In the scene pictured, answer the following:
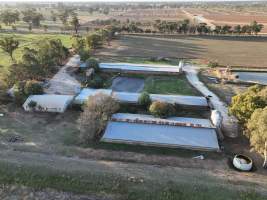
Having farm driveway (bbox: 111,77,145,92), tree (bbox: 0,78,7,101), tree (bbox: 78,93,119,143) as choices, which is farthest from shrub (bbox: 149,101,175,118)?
tree (bbox: 0,78,7,101)

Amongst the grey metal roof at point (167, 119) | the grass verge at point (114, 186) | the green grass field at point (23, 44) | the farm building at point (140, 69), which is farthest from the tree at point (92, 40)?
the grass verge at point (114, 186)

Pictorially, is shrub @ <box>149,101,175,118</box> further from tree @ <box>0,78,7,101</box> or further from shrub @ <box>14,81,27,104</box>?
tree @ <box>0,78,7,101</box>

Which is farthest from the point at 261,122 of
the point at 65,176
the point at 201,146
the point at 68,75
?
the point at 68,75

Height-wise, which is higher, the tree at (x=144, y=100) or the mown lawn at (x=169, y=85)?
the tree at (x=144, y=100)

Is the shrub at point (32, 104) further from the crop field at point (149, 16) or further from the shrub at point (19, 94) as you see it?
the crop field at point (149, 16)

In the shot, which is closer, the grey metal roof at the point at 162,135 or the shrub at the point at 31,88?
the grey metal roof at the point at 162,135

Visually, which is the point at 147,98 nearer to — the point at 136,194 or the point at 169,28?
the point at 136,194
